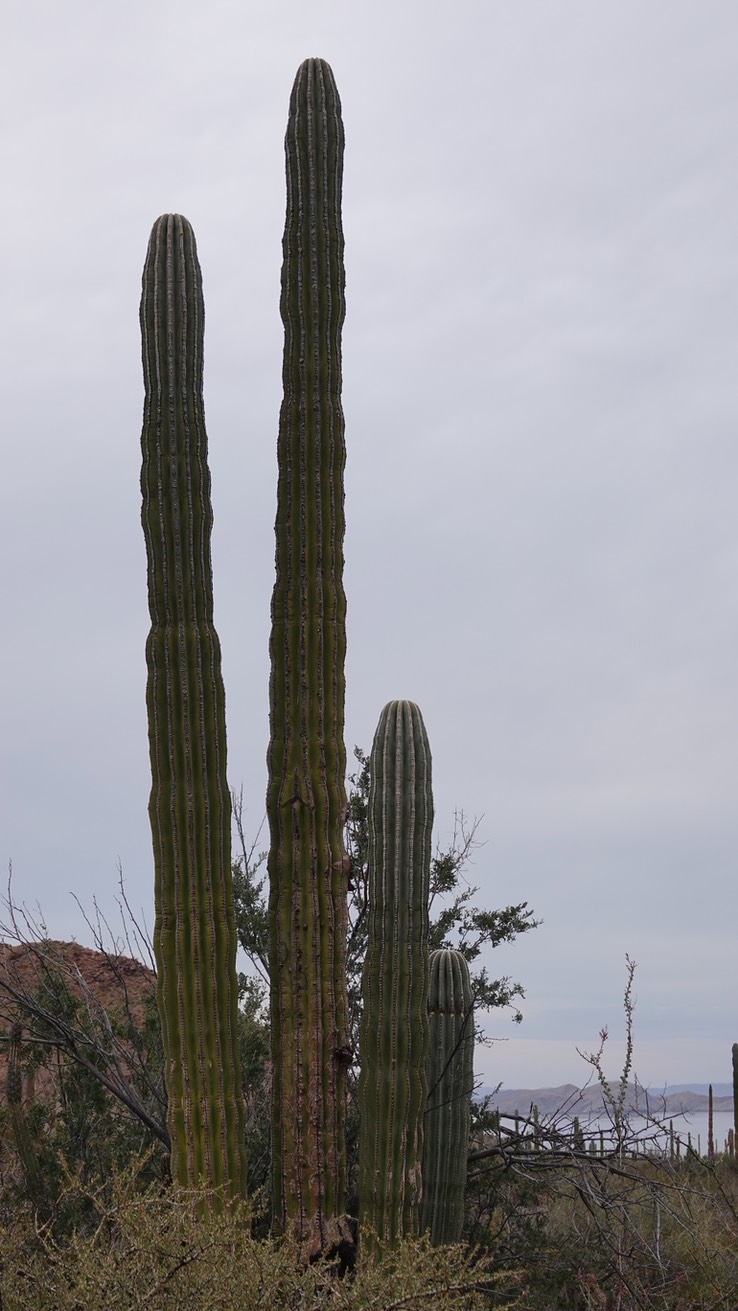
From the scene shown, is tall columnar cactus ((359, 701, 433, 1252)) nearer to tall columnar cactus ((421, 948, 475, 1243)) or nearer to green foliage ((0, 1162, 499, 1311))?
tall columnar cactus ((421, 948, 475, 1243))

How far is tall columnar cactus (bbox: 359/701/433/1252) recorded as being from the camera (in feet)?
21.6

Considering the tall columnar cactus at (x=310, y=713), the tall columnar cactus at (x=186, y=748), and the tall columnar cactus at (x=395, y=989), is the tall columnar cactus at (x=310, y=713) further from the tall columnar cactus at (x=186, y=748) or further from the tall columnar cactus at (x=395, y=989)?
the tall columnar cactus at (x=186, y=748)

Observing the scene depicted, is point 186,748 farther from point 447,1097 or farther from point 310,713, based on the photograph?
point 447,1097

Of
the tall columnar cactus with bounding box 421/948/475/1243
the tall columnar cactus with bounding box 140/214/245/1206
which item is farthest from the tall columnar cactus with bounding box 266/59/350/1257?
the tall columnar cactus with bounding box 421/948/475/1243

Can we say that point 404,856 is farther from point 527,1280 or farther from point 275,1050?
point 527,1280

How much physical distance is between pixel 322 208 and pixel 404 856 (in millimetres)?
3619

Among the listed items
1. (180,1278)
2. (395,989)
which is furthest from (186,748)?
(180,1278)

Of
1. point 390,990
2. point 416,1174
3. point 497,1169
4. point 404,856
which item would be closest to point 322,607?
point 404,856

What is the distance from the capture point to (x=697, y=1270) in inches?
340

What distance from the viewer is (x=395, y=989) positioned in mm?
6723

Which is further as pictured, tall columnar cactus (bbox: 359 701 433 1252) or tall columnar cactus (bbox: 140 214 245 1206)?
tall columnar cactus (bbox: 359 701 433 1252)

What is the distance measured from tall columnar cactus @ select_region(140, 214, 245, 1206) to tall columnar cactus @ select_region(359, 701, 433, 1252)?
0.67 m

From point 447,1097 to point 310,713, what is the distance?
94.4 inches

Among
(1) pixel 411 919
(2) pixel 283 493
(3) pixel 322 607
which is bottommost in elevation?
(1) pixel 411 919
